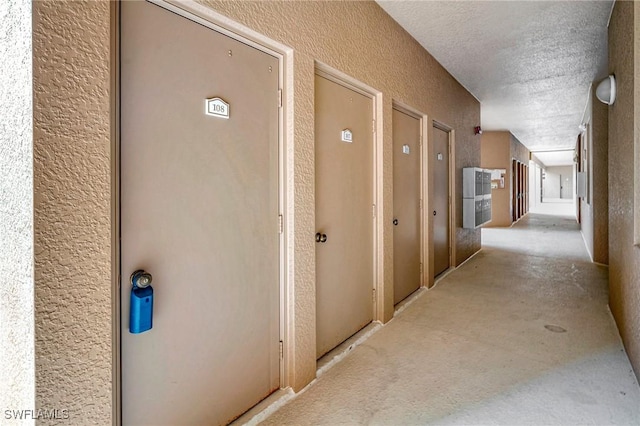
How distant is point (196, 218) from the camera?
1.60m

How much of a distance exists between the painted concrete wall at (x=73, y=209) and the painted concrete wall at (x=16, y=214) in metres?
0.03

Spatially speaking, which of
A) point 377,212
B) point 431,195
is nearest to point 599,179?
point 431,195

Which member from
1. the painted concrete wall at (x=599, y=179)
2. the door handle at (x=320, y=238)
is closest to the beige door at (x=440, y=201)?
the door handle at (x=320, y=238)

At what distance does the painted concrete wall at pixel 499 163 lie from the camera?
9.77 meters

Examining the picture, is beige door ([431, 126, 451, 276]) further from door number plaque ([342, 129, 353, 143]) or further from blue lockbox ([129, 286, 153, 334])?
blue lockbox ([129, 286, 153, 334])

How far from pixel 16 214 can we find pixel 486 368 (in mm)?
2638

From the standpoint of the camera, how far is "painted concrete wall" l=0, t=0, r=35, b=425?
1051 mm

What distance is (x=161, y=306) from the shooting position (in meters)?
1.48

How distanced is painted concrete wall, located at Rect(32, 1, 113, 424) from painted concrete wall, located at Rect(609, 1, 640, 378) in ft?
9.34

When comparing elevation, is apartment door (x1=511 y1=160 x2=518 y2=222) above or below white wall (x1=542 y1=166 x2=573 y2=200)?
below

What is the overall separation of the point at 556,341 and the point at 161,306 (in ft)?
9.47

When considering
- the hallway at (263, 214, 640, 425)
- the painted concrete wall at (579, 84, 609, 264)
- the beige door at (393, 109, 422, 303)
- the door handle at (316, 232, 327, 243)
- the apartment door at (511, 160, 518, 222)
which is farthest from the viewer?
the apartment door at (511, 160, 518, 222)

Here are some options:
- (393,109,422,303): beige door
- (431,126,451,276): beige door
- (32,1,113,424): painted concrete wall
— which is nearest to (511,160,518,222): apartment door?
(431,126,451,276): beige door

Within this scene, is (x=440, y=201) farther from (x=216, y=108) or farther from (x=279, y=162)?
(x=216, y=108)
